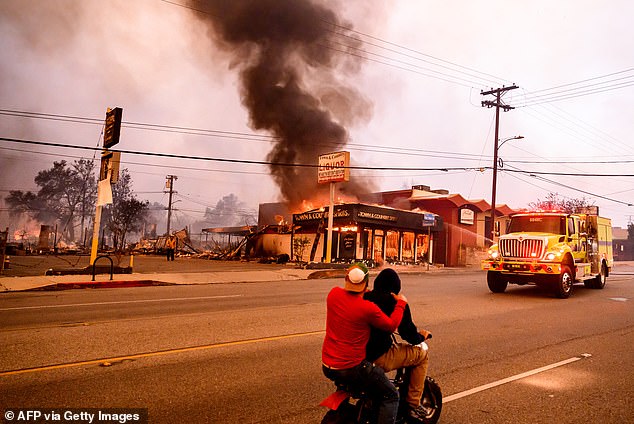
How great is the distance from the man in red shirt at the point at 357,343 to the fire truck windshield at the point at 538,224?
13448 millimetres

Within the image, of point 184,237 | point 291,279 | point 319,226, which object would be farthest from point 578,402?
point 184,237

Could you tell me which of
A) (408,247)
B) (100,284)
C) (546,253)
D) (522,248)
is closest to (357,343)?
(546,253)

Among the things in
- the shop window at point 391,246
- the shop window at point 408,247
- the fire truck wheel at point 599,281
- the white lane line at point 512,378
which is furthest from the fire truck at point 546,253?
the shop window at point 408,247

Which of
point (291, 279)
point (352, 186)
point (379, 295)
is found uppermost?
point (352, 186)

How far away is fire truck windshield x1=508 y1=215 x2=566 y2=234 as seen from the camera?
1482cm

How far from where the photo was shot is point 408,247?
34281 millimetres

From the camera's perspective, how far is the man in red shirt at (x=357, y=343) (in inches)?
137

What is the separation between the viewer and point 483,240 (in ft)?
131

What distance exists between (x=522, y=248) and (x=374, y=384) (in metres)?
12.6

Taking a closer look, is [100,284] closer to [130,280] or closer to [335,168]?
[130,280]

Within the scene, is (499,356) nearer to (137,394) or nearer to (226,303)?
(137,394)

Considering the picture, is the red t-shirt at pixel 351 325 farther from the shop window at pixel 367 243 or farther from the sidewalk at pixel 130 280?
the shop window at pixel 367 243

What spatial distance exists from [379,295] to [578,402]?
9.70 ft

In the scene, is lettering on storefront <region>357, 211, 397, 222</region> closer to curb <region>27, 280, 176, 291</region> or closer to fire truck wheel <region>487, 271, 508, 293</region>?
fire truck wheel <region>487, 271, 508, 293</region>
